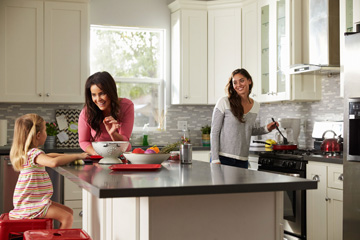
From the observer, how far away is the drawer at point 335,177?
3918 millimetres

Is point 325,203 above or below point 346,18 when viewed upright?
below

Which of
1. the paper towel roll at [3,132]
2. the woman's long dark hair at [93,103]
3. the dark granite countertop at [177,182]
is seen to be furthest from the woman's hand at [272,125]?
the paper towel roll at [3,132]

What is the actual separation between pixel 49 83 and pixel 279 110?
8.15 feet

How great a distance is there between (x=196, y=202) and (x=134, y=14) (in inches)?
170

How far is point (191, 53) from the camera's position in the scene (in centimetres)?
594

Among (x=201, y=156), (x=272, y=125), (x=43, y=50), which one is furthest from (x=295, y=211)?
(x=43, y=50)

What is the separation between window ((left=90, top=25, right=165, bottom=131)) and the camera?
6.08 m

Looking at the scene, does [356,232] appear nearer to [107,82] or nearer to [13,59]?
[107,82]

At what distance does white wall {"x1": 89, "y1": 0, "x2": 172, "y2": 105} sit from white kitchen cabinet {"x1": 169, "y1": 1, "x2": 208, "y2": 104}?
266 mm

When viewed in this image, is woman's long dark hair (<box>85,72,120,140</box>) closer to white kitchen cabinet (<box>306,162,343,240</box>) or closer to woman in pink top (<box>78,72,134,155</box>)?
woman in pink top (<box>78,72,134,155</box>)

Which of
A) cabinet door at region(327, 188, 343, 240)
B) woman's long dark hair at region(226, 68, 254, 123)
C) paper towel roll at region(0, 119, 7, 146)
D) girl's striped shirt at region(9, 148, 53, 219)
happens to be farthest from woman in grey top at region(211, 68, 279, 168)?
paper towel roll at region(0, 119, 7, 146)

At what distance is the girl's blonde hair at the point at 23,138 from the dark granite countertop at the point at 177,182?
81 centimetres

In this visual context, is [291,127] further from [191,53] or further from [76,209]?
[76,209]

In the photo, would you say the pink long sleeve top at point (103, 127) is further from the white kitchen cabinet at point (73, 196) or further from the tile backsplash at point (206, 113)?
the tile backsplash at point (206, 113)
